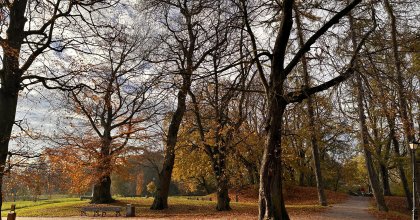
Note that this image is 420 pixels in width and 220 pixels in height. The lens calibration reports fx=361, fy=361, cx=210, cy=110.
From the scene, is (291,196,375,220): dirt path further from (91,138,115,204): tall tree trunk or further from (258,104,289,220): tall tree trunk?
(91,138,115,204): tall tree trunk

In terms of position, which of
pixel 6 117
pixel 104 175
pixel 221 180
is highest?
pixel 6 117

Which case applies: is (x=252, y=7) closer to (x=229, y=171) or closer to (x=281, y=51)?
(x=281, y=51)

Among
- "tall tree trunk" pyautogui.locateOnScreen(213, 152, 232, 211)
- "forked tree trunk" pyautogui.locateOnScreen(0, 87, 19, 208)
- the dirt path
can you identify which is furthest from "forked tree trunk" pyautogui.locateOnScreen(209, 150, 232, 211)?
"forked tree trunk" pyautogui.locateOnScreen(0, 87, 19, 208)

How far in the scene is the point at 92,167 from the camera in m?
23.9

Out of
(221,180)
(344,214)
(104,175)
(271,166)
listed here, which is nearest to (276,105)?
(271,166)

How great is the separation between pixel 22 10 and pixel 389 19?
49.9 ft

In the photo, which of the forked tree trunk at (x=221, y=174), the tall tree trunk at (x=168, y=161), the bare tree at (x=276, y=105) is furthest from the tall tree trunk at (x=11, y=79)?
the tall tree trunk at (x=168, y=161)

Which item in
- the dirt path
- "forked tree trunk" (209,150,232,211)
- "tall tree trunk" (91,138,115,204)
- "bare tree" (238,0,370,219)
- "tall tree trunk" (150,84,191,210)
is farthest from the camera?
"tall tree trunk" (91,138,115,204)

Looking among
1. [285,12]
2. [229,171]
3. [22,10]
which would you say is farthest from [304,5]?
[229,171]

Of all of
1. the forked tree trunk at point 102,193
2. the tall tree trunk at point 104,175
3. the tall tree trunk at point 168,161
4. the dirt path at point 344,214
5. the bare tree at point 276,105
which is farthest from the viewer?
the forked tree trunk at point 102,193

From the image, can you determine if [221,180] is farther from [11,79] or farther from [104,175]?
[11,79]

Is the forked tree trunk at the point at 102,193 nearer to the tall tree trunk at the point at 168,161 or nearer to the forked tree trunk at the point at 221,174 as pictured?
the tall tree trunk at the point at 168,161

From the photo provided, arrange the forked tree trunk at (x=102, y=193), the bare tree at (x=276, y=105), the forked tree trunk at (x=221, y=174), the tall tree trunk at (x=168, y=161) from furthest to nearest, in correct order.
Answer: the forked tree trunk at (x=102, y=193), the tall tree trunk at (x=168, y=161), the forked tree trunk at (x=221, y=174), the bare tree at (x=276, y=105)

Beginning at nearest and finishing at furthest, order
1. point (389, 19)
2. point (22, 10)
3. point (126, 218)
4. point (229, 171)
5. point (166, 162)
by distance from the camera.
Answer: point (22, 10)
point (389, 19)
point (126, 218)
point (229, 171)
point (166, 162)
